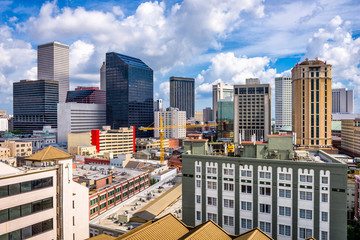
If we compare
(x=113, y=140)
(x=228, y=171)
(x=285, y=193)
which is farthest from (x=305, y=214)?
(x=113, y=140)

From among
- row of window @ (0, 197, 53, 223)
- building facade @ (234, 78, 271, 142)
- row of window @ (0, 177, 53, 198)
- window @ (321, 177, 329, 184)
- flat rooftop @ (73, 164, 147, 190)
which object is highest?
building facade @ (234, 78, 271, 142)

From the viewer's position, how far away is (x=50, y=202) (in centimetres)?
2597

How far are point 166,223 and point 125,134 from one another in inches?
5006

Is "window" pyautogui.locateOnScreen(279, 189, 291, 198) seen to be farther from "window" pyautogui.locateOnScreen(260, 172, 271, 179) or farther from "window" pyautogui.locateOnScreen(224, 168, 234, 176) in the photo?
"window" pyautogui.locateOnScreen(224, 168, 234, 176)

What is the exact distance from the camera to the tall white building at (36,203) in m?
22.2

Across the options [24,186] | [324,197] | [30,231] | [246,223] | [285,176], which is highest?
[24,186]

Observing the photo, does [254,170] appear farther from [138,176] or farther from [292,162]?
[138,176]

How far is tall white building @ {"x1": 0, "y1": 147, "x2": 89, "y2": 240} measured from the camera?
2225cm

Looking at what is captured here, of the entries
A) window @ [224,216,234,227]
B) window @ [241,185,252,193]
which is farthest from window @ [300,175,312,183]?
window @ [224,216,234,227]

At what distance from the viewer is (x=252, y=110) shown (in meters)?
173

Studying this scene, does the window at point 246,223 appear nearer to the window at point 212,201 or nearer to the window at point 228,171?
the window at point 212,201

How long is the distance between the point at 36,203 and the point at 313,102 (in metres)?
128

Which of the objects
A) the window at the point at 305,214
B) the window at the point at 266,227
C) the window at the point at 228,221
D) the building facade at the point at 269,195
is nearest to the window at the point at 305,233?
the building facade at the point at 269,195

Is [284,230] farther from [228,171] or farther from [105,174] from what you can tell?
[105,174]
